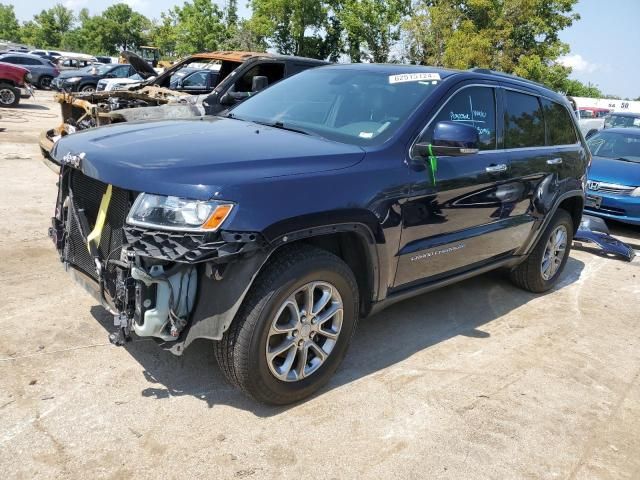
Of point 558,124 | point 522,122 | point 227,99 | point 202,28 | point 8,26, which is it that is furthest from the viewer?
point 8,26

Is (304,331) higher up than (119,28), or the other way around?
(119,28)

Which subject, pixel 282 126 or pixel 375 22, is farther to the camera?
pixel 375 22

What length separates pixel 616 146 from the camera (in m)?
9.63

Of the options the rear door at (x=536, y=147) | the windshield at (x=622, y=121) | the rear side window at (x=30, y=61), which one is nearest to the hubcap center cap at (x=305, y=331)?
the rear door at (x=536, y=147)

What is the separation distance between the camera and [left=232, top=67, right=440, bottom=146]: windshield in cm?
351

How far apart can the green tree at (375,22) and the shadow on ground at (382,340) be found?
33.3m

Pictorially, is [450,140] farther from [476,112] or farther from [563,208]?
[563,208]

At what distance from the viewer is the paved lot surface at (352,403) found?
2682 millimetres

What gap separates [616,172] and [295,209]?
24.1 feet

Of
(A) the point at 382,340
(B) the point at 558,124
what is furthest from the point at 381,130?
(B) the point at 558,124

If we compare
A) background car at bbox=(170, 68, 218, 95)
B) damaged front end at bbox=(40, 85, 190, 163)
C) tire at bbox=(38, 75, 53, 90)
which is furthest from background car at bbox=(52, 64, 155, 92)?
damaged front end at bbox=(40, 85, 190, 163)

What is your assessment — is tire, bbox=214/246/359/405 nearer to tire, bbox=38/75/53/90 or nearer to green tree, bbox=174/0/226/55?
tire, bbox=38/75/53/90

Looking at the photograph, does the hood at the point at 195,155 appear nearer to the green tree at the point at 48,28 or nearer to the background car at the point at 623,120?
the background car at the point at 623,120

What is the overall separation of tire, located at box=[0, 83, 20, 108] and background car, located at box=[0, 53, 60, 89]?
26.3 ft
